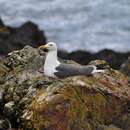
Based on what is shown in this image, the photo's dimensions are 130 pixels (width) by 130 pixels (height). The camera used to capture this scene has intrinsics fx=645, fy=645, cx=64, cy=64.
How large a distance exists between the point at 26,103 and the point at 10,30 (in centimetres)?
1865

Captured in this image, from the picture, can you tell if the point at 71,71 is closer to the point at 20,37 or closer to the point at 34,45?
the point at 34,45

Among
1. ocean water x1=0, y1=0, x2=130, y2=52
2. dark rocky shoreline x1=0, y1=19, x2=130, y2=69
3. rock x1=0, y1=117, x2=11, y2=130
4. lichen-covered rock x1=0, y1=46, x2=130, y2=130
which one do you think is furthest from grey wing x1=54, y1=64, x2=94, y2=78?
ocean water x1=0, y1=0, x2=130, y2=52

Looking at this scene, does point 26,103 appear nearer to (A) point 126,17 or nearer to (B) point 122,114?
(B) point 122,114

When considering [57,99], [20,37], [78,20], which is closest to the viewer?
[57,99]

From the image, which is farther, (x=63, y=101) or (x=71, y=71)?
(x=71, y=71)

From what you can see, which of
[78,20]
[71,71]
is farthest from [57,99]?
[78,20]

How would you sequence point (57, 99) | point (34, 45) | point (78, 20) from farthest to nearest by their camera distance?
point (78, 20), point (34, 45), point (57, 99)

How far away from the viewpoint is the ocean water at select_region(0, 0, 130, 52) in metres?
30.5

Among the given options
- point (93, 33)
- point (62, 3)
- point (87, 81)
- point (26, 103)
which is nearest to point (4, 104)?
point (26, 103)

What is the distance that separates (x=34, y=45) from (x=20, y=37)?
712 millimetres

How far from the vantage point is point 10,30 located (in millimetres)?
28375

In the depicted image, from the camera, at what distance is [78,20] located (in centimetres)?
3450

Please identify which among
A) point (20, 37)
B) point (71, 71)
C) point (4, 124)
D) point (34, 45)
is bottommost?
point (34, 45)

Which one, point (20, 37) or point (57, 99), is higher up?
point (57, 99)
